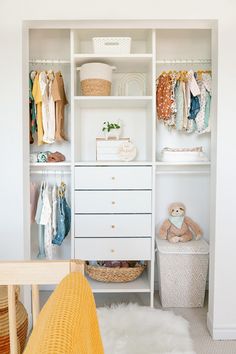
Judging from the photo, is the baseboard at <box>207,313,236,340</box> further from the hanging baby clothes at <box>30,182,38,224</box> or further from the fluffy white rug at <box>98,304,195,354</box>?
the hanging baby clothes at <box>30,182,38,224</box>

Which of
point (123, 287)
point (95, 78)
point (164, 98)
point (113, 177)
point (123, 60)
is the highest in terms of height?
point (123, 60)

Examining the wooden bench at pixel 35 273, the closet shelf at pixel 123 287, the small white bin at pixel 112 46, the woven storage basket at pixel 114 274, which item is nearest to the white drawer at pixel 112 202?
the woven storage basket at pixel 114 274

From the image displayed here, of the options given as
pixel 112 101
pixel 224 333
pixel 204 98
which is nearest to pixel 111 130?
pixel 112 101

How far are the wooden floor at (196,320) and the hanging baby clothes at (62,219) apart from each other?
0.62 metres

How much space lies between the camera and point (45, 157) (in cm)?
301

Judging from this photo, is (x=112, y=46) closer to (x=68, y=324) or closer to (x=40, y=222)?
(x=40, y=222)

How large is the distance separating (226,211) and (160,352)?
98cm

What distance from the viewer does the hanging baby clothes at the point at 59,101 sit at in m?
2.89

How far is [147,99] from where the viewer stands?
2.85 metres

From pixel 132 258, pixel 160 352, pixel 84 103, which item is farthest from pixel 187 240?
pixel 84 103

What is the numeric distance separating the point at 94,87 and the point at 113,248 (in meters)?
1.25

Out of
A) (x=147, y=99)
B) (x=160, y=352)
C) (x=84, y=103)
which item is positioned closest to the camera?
(x=160, y=352)

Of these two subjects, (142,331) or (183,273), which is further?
(183,273)
